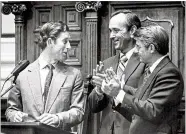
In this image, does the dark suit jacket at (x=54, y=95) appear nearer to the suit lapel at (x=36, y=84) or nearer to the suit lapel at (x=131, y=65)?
the suit lapel at (x=36, y=84)

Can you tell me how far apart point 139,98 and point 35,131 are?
537 millimetres

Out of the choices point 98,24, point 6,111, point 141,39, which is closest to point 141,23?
point 98,24

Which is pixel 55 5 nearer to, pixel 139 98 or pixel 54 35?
pixel 54 35

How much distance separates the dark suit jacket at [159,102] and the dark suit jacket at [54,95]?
45 centimetres

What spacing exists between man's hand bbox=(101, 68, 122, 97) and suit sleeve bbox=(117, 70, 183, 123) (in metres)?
0.11

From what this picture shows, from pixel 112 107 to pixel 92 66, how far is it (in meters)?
0.59

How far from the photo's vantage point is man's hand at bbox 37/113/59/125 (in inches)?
137

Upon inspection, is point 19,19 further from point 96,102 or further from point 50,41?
point 96,102

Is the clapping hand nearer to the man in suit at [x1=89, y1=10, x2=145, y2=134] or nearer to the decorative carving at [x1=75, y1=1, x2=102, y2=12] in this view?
the man in suit at [x1=89, y1=10, x2=145, y2=134]

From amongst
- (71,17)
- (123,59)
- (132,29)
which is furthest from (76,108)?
(71,17)

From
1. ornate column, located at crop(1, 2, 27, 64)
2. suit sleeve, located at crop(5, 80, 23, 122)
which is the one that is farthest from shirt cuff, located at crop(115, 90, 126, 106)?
ornate column, located at crop(1, 2, 27, 64)

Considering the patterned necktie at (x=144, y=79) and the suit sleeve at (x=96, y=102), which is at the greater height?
the patterned necktie at (x=144, y=79)

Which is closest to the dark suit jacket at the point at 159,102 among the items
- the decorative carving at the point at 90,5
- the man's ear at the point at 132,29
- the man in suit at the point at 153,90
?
the man in suit at the point at 153,90

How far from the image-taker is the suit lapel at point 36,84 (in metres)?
3.57
